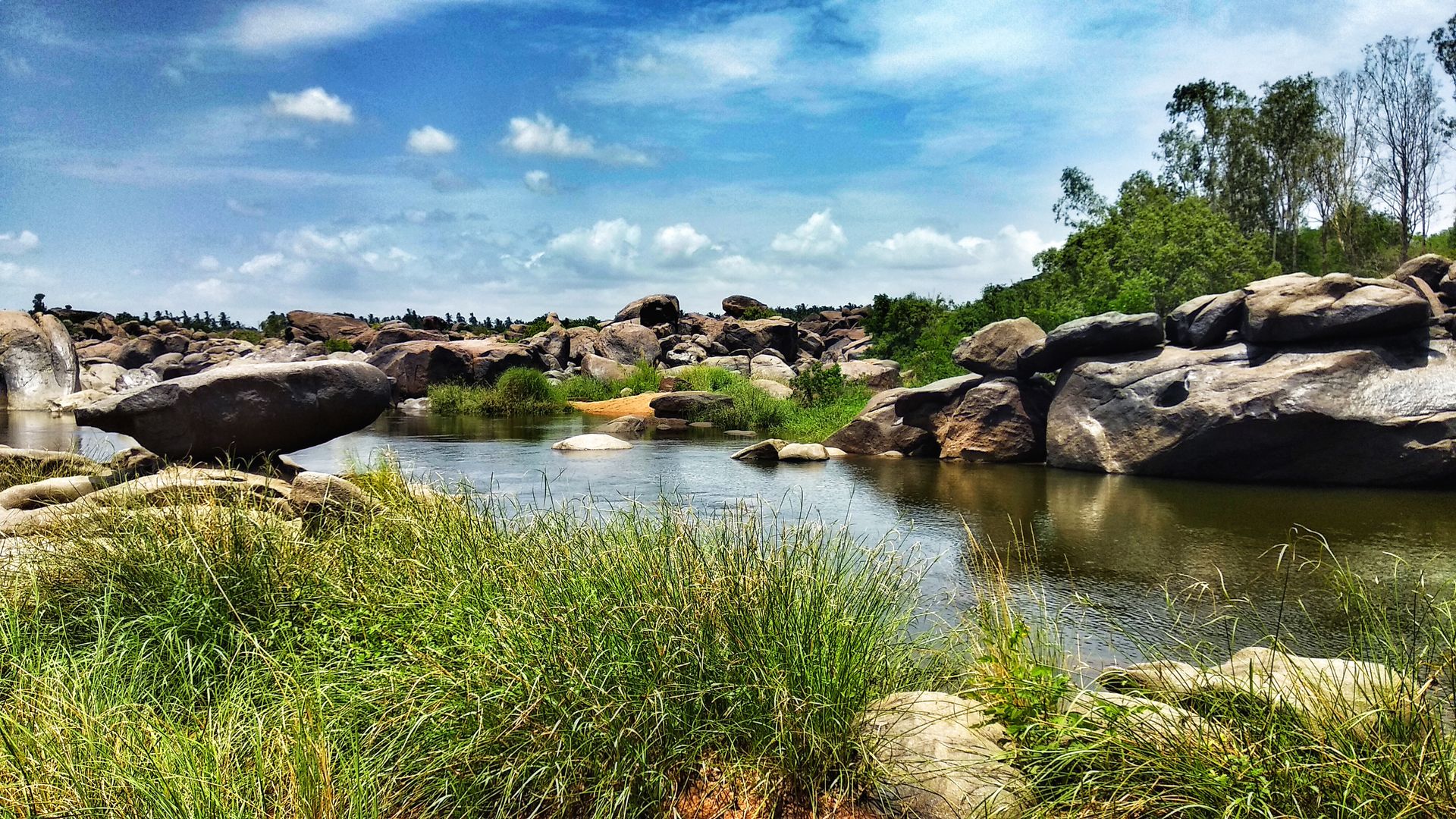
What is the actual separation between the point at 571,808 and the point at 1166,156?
144ft

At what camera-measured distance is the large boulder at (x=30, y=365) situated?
26609 mm

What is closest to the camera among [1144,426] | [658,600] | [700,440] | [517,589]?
[658,600]

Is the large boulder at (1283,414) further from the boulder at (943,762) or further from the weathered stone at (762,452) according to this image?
the boulder at (943,762)

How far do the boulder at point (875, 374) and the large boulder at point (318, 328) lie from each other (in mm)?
33817

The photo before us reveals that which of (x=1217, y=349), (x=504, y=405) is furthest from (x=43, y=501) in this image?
(x=504, y=405)

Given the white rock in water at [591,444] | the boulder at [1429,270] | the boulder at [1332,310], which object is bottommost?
the white rock in water at [591,444]

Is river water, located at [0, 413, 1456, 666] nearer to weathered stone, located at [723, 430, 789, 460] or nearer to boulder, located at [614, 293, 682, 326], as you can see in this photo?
weathered stone, located at [723, 430, 789, 460]

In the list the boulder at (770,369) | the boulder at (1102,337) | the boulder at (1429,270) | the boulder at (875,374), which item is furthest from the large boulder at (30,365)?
the boulder at (1429,270)

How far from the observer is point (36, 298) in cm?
6119

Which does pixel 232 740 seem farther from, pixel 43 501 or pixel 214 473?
pixel 43 501

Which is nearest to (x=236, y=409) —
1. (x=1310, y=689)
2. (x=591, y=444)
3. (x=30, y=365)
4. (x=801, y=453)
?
(x=591, y=444)

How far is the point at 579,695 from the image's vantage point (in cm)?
296

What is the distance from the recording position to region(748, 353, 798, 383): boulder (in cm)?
3278

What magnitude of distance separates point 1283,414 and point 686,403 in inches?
579
